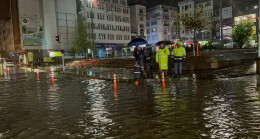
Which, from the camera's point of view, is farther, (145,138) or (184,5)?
(184,5)

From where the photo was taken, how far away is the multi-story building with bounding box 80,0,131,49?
209 feet

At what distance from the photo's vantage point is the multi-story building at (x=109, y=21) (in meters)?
63.7

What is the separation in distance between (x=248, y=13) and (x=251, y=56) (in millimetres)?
43024

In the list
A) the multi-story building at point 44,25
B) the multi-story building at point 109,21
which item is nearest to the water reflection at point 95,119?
the multi-story building at point 44,25

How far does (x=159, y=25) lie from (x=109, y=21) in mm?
23565

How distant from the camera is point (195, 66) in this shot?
16672 mm

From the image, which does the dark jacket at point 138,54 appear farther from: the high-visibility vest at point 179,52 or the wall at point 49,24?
the wall at point 49,24

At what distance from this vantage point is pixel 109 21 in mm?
67438

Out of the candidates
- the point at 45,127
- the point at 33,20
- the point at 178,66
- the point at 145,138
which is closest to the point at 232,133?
the point at 145,138

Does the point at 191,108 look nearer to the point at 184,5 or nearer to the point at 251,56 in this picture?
the point at 251,56

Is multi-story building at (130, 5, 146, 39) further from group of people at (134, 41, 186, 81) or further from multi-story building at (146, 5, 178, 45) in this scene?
group of people at (134, 41, 186, 81)

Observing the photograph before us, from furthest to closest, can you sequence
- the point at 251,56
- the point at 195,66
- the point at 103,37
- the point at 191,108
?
the point at 103,37
the point at 251,56
the point at 195,66
the point at 191,108

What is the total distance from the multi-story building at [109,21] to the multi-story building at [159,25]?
15.4 metres

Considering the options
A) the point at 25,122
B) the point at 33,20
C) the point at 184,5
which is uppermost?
the point at 184,5
